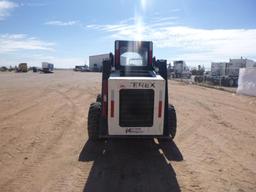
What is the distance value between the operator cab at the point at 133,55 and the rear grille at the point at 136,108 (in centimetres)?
193

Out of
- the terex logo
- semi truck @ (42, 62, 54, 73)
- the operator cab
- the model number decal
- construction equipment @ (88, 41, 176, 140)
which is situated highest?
the operator cab

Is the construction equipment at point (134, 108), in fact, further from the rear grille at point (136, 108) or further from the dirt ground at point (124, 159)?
the dirt ground at point (124, 159)

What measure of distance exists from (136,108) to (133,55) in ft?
A: 8.73

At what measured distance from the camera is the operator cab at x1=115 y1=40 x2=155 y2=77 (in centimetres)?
848

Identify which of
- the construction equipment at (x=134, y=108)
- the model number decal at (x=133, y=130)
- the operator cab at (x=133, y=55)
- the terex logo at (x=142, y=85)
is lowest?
the model number decal at (x=133, y=130)

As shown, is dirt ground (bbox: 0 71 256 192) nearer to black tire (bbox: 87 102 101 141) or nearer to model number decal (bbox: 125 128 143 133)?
black tire (bbox: 87 102 101 141)

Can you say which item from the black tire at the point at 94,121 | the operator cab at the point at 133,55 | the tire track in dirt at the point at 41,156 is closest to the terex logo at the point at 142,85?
the black tire at the point at 94,121

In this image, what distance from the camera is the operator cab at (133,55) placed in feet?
27.8

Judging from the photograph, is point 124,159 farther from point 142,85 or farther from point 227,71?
point 227,71

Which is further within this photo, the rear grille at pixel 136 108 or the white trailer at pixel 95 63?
the white trailer at pixel 95 63

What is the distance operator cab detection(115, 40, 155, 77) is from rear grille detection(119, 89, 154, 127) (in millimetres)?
1933

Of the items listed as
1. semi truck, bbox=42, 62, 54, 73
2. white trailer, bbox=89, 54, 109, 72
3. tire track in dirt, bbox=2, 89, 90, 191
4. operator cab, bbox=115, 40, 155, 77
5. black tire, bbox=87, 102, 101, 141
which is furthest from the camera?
white trailer, bbox=89, 54, 109, 72

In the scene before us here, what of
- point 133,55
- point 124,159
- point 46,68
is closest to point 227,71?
point 133,55

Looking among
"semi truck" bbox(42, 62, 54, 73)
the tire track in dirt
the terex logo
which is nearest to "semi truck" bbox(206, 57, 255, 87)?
the tire track in dirt
